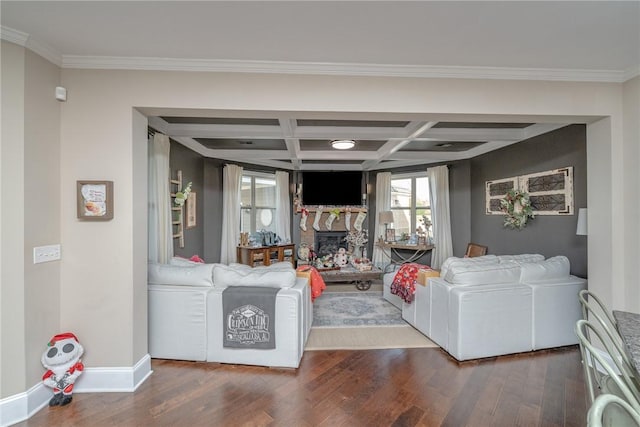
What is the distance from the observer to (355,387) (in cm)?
226

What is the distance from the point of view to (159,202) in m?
3.32

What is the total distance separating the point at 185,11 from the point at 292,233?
17.3 feet

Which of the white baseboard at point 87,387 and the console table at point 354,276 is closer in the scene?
the white baseboard at point 87,387

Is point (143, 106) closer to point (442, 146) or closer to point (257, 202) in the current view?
point (257, 202)

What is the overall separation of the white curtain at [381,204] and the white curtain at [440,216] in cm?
101

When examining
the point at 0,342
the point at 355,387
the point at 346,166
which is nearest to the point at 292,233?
the point at 346,166

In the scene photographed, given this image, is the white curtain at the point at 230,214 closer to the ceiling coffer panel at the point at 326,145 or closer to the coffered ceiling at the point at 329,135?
the coffered ceiling at the point at 329,135

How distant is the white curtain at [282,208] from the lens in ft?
20.7

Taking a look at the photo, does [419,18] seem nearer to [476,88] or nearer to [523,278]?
[476,88]

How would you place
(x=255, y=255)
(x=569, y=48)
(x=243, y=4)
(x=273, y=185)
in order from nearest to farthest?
(x=243, y=4) → (x=569, y=48) → (x=255, y=255) → (x=273, y=185)

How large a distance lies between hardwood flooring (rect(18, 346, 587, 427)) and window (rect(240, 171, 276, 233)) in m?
3.65

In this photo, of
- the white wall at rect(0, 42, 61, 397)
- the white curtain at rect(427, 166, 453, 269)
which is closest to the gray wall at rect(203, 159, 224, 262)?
the white wall at rect(0, 42, 61, 397)

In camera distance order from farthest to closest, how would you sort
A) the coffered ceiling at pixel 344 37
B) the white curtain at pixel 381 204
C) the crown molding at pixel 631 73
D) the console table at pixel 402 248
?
the white curtain at pixel 381 204 → the console table at pixel 402 248 → the crown molding at pixel 631 73 → the coffered ceiling at pixel 344 37

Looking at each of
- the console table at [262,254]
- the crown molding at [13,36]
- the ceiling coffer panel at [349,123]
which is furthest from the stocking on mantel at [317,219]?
the crown molding at [13,36]
